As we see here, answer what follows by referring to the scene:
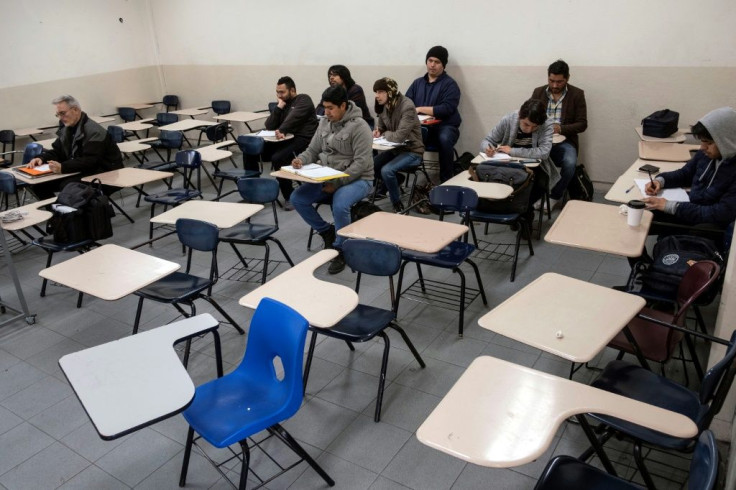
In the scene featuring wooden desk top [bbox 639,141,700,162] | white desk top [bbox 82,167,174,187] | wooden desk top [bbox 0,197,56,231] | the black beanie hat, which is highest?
the black beanie hat

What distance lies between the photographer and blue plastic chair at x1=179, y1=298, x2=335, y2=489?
1838 millimetres

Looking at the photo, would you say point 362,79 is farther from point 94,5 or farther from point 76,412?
point 76,412

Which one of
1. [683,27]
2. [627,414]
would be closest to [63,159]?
[627,414]

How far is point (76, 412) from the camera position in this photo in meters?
2.73

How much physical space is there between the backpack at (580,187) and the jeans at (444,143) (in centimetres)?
125

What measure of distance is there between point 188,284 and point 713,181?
309 centimetres

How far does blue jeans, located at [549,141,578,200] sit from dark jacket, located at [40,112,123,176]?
13.6 ft

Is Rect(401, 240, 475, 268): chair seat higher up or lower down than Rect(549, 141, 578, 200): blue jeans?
lower down

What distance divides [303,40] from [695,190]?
17.5 feet

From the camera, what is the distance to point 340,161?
13.3 feet

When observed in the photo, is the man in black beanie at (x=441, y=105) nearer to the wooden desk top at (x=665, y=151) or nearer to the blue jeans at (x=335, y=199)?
the blue jeans at (x=335, y=199)

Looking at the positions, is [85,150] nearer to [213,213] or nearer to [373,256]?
[213,213]

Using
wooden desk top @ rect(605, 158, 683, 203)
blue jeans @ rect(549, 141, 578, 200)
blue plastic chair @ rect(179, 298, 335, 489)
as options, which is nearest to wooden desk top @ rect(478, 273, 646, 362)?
blue plastic chair @ rect(179, 298, 335, 489)

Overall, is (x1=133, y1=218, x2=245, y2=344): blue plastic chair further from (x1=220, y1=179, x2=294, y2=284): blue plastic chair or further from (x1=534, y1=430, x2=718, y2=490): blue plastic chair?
(x1=534, y1=430, x2=718, y2=490): blue plastic chair
